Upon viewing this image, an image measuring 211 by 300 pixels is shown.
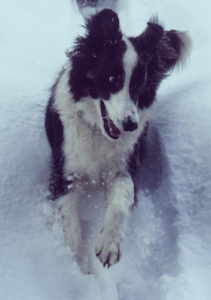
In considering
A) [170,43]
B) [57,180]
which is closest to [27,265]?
[57,180]

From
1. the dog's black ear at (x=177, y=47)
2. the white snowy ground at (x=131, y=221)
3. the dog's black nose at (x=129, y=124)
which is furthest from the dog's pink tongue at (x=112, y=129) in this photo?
the dog's black ear at (x=177, y=47)

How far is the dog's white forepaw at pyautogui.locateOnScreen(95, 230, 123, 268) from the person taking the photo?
1907 millimetres

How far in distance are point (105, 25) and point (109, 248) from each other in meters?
1.63

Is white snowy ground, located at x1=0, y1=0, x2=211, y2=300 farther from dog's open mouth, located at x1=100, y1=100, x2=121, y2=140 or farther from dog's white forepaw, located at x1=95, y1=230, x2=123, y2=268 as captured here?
dog's open mouth, located at x1=100, y1=100, x2=121, y2=140

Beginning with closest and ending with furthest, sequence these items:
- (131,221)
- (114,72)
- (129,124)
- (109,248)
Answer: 1. (109,248)
2. (129,124)
3. (114,72)
4. (131,221)

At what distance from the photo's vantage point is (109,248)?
1.93m

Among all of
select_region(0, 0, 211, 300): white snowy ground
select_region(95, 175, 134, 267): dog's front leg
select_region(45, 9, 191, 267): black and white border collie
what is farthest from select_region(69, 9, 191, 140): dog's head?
select_region(0, 0, 211, 300): white snowy ground

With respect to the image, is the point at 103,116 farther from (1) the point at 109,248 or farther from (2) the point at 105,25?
(1) the point at 109,248

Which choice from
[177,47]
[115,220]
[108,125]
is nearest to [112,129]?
[108,125]

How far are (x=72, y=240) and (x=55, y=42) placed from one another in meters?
3.18

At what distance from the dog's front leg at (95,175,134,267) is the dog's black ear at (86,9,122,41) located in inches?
45.5

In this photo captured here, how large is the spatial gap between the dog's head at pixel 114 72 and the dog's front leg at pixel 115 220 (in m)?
0.43

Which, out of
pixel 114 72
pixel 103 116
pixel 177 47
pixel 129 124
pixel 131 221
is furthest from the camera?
pixel 177 47

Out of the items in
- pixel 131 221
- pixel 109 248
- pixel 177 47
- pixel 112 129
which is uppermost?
pixel 177 47
